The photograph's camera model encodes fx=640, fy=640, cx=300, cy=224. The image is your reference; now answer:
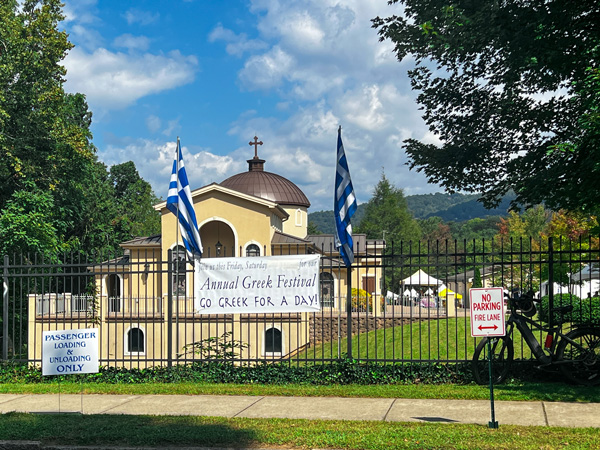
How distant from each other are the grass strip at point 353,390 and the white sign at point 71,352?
661 mm

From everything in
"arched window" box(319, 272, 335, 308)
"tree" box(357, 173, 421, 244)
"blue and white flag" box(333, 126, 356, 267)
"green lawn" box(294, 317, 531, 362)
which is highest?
"tree" box(357, 173, 421, 244)

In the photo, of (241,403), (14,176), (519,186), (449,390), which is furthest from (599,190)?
(14,176)

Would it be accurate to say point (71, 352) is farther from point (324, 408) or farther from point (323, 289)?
point (323, 289)

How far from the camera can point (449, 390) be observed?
34.6 ft

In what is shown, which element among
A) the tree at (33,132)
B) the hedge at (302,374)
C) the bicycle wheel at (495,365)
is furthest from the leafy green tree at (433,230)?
the bicycle wheel at (495,365)

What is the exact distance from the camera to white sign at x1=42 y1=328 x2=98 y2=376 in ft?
31.3

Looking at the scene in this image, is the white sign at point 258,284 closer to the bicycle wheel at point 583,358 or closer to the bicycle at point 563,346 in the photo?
the bicycle at point 563,346

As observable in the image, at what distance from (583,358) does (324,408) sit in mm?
4305

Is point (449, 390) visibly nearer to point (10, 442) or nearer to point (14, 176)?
point (10, 442)

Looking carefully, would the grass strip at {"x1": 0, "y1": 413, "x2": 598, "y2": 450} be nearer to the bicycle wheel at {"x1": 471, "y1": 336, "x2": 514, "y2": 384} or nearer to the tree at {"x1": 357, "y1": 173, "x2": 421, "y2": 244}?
the bicycle wheel at {"x1": 471, "y1": 336, "x2": 514, "y2": 384}

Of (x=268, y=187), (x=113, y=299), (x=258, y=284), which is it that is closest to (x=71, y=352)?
(x=258, y=284)

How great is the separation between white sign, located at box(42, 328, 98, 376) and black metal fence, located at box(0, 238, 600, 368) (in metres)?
1.90

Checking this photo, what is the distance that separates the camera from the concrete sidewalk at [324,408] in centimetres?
872

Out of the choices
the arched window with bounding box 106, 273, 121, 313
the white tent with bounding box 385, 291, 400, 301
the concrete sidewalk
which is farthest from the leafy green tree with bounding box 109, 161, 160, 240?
the concrete sidewalk
